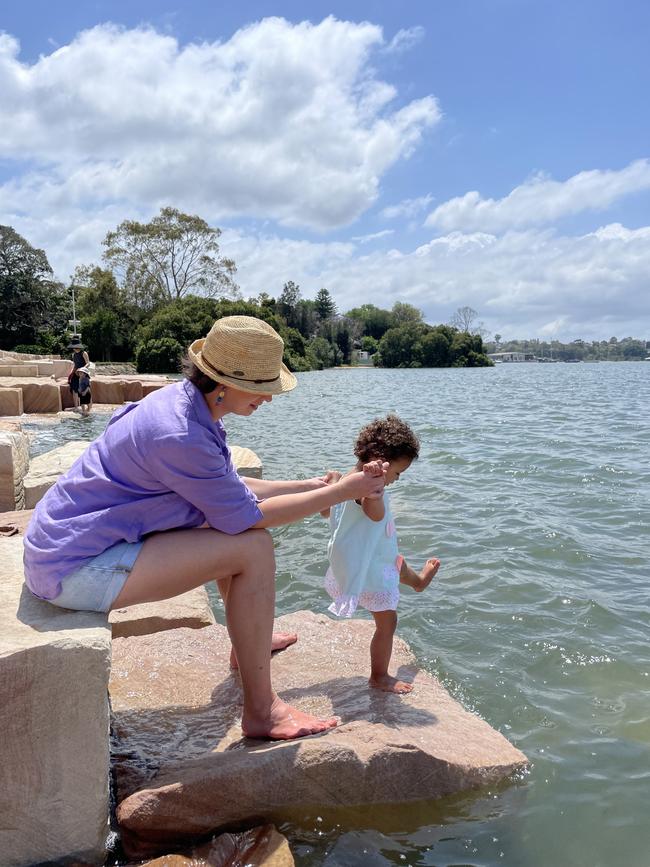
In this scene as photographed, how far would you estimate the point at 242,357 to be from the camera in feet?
8.14

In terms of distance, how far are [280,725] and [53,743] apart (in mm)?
832

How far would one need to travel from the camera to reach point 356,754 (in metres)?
2.36

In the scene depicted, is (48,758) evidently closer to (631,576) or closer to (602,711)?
(602,711)

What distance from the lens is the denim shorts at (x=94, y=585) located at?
218cm

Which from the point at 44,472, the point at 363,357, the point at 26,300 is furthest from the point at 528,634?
the point at 363,357

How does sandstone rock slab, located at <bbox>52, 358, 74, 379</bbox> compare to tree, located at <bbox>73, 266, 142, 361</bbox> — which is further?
tree, located at <bbox>73, 266, 142, 361</bbox>

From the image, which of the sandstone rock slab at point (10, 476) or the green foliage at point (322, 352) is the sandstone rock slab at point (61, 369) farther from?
the green foliage at point (322, 352)

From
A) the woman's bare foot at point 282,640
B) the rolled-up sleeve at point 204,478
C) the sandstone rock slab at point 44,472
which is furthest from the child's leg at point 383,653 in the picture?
the sandstone rock slab at point 44,472

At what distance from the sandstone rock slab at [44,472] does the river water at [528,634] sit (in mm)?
1946

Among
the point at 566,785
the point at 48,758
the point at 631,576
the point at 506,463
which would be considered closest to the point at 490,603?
the point at 631,576

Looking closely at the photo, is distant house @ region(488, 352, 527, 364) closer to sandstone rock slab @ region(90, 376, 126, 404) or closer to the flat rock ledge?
sandstone rock slab @ region(90, 376, 126, 404)

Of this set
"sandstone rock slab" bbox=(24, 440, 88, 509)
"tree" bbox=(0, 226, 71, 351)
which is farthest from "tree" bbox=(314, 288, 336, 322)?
"sandstone rock slab" bbox=(24, 440, 88, 509)

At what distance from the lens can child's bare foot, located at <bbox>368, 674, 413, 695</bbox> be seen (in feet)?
10.0

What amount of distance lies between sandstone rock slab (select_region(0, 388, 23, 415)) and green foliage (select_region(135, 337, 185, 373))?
28.6m
